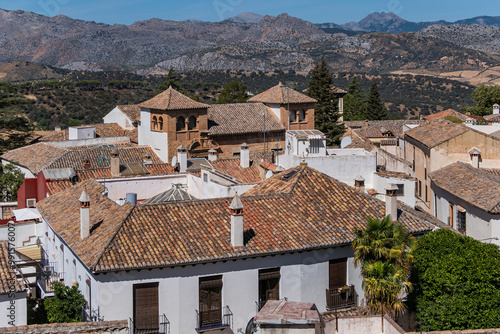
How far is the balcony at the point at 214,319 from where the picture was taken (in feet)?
60.8

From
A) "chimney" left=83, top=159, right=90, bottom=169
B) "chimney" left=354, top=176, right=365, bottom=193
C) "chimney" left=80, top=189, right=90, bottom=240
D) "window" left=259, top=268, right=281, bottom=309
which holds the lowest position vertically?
"window" left=259, top=268, right=281, bottom=309

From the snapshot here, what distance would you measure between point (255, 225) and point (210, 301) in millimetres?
2590

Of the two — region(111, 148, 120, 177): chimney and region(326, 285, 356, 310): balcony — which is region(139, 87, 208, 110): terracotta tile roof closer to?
region(111, 148, 120, 177): chimney

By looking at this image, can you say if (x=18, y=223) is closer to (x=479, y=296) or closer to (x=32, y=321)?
(x=32, y=321)

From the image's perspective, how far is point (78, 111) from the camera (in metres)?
85.9

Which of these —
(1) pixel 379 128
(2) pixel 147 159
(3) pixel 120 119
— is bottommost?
(2) pixel 147 159

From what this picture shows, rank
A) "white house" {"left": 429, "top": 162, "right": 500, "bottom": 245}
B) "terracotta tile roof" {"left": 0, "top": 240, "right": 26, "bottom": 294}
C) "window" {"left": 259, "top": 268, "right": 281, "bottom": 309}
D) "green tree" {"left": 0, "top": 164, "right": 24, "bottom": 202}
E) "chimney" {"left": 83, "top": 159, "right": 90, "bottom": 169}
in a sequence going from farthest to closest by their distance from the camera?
"chimney" {"left": 83, "top": 159, "right": 90, "bottom": 169} → "green tree" {"left": 0, "top": 164, "right": 24, "bottom": 202} → "white house" {"left": 429, "top": 162, "right": 500, "bottom": 245} → "window" {"left": 259, "top": 268, "right": 281, "bottom": 309} → "terracotta tile roof" {"left": 0, "top": 240, "right": 26, "bottom": 294}

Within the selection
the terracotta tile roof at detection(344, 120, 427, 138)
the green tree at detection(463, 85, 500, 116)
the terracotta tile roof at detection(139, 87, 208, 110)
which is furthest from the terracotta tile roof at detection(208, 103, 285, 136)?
the green tree at detection(463, 85, 500, 116)

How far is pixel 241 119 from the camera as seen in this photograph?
4647 centimetres

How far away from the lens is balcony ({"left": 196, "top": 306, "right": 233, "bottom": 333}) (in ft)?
60.8

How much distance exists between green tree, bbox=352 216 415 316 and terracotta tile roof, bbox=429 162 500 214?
31.7 ft

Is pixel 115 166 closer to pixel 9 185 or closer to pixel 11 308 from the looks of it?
pixel 9 185

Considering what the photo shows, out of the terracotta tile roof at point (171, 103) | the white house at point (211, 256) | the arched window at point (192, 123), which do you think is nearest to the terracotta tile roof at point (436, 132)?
the arched window at point (192, 123)

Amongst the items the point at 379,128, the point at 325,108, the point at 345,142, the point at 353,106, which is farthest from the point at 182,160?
the point at 353,106
